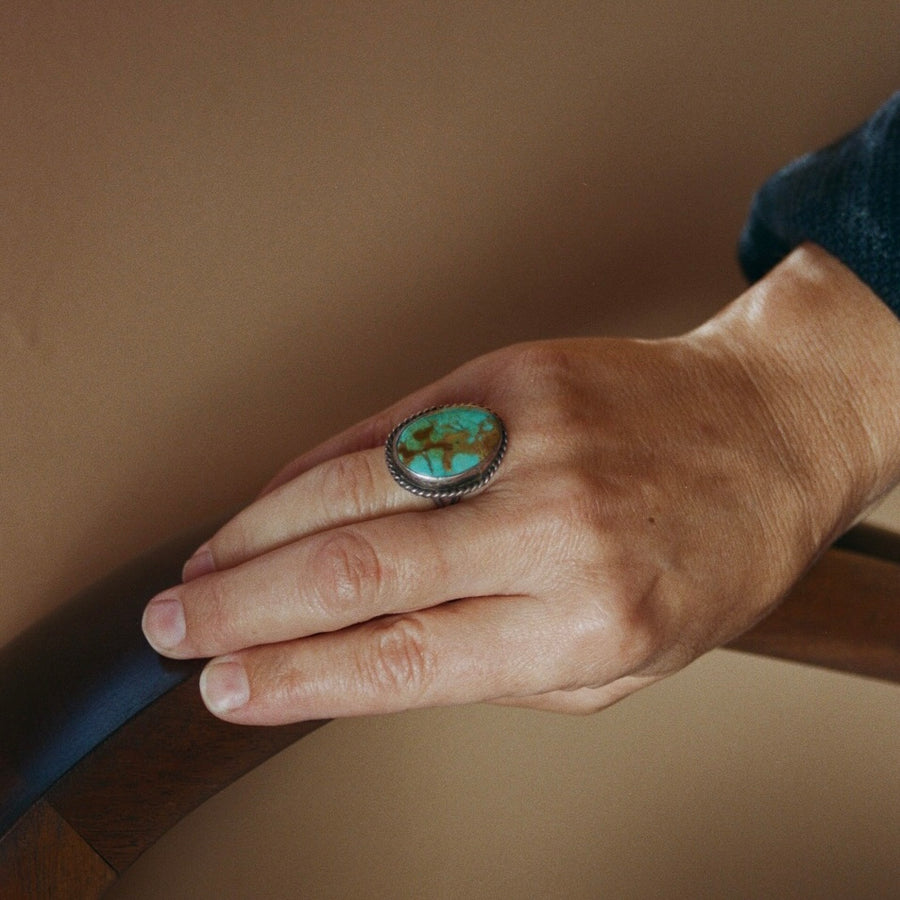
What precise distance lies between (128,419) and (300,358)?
0.11m

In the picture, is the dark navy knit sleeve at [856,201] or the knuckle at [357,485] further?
the dark navy knit sleeve at [856,201]

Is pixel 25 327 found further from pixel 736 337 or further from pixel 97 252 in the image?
pixel 736 337

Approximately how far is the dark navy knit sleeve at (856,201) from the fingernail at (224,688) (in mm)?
440

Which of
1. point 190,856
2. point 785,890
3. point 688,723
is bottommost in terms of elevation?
point 785,890

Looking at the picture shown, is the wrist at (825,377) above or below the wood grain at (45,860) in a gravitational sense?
below

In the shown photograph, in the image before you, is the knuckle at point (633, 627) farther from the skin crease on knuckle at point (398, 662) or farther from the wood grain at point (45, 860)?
the wood grain at point (45, 860)

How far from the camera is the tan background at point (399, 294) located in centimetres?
51

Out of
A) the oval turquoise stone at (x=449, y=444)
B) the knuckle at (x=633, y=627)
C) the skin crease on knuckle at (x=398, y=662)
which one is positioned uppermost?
the oval turquoise stone at (x=449, y=444)

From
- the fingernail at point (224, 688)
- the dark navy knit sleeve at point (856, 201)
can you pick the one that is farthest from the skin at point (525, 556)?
the dark navy knit sleeve at point (856, 201)

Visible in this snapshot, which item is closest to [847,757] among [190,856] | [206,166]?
[190,856]

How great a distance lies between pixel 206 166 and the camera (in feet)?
1.76

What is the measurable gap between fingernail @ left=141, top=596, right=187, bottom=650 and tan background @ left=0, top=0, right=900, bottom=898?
0.27 feet

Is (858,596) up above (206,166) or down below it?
below

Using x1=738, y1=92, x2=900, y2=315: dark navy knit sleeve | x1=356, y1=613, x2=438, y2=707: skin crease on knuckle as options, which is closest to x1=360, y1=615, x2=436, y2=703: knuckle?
x1=356, y1=613, x2=438, y2=707: skin crease on knuckle
